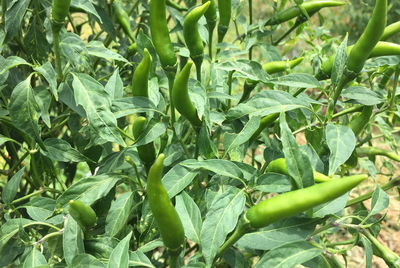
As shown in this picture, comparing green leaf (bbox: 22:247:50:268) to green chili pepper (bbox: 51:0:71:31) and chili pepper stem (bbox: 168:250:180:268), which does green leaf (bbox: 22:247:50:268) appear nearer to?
chili pepper stem (bbox: 168:250:180:268)

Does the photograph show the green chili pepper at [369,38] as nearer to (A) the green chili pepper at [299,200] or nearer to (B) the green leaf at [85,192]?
(A) the green chili pepper at [299,200]

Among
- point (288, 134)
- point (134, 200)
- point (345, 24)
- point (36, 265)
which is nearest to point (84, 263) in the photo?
point (36, 265)

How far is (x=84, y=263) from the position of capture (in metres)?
0.94

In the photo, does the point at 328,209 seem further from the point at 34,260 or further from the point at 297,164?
the point at 34,260

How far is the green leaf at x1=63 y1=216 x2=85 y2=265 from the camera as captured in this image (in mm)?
966

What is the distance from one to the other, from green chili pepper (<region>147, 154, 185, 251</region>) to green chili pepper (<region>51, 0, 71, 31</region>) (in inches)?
17.6

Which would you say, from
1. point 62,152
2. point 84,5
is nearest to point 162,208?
point 62,152

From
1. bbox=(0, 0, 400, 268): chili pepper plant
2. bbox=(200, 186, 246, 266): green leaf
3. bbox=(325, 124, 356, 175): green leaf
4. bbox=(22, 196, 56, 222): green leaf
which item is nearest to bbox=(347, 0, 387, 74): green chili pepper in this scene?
bbox=(0, 0, 400, 268): chili pepper plant

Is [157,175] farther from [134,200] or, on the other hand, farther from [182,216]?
[134,200]

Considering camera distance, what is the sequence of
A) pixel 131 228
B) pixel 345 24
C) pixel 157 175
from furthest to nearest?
pixel 345 24
pixel 131 228
pixel 157 175

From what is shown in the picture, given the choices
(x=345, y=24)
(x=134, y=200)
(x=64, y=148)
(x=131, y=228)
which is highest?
(x=64, y=148)

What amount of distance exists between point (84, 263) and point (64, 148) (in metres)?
0.34

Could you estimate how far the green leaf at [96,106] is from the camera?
1.00 metres

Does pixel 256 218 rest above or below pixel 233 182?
above
